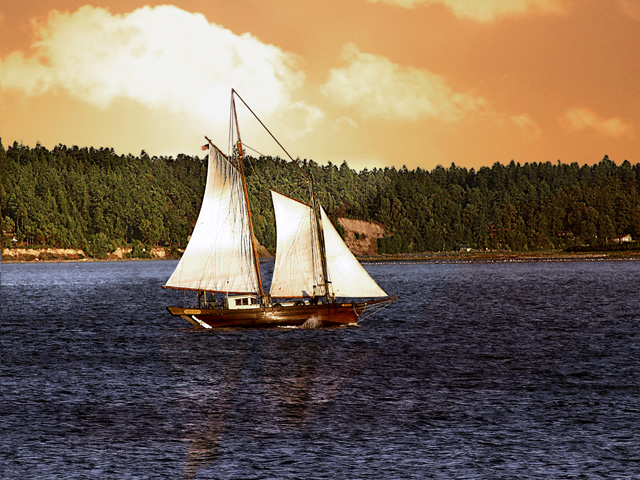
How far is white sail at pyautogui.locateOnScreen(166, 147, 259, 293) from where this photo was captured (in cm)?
6738

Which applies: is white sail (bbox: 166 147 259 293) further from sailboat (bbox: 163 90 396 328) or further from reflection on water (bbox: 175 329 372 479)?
reflection on water (bbox: 175 329 372 479)

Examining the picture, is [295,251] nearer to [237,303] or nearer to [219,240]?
[219,240]

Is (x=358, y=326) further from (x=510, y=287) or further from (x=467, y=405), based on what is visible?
(x=510, y=287)

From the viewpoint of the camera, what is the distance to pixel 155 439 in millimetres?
32469

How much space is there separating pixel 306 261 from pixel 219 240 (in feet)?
23.8

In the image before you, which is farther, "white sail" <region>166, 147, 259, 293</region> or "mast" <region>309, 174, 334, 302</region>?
"white sail" <region>166, 147, 259, 293</region>

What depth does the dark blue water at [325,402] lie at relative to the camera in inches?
1139

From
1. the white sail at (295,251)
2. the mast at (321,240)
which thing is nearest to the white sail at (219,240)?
the white sail at (295,251)

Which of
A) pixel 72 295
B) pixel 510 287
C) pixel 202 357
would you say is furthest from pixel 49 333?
pixel 510 287

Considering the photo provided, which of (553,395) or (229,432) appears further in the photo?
(553,395)

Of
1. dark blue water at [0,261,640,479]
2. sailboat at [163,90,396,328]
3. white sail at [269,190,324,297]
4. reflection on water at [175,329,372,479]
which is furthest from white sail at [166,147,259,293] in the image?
reflection on water at [175,329,372,479]

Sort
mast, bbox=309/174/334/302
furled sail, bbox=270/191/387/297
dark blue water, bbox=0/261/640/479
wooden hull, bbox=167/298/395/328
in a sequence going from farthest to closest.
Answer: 1. wooden hull, bbox=167/298/395/328
2. furled sail, bbox=270/191/387/297
3. mast, bbox=309/174/334/302
4. dark blue water, bbox=0/261/640/479

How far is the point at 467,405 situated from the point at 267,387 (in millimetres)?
11228

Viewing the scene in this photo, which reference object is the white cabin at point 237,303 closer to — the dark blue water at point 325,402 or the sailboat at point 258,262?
the sailboat at point 258,262
